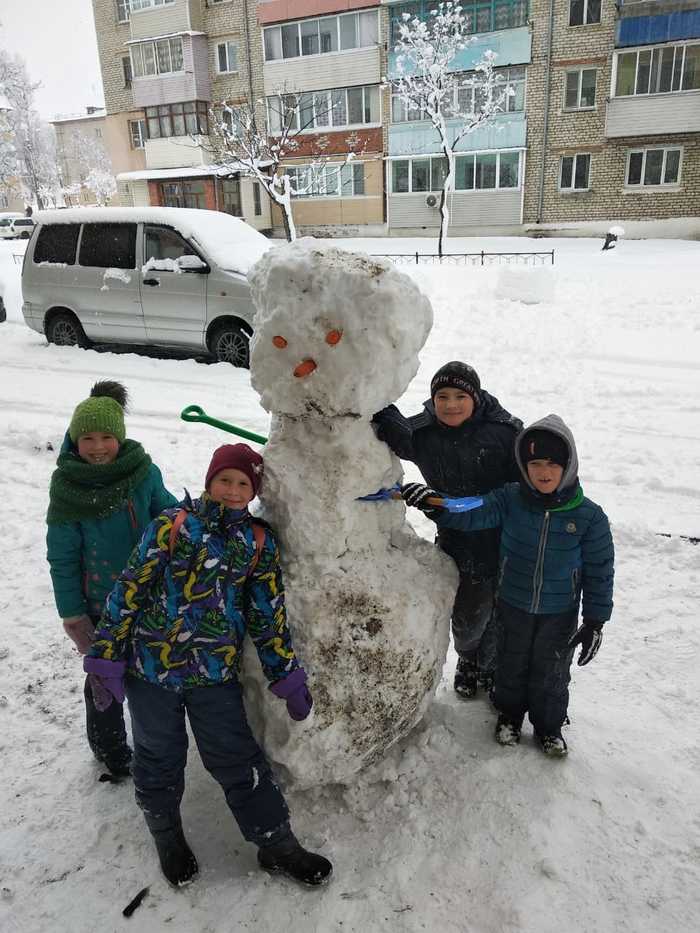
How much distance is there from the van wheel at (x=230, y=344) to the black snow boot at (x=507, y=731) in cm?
624

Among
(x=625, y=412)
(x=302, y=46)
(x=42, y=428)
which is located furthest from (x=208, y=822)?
(x=302, y=46)

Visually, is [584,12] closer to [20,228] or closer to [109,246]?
[109,246]

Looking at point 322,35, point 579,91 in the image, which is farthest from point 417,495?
point 322,35

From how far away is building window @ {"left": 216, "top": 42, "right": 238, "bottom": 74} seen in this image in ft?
88.9

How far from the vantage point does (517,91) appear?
23297 mm

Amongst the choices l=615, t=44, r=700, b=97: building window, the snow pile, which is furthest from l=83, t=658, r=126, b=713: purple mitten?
l=615, t=44, r=700, b=97: building window

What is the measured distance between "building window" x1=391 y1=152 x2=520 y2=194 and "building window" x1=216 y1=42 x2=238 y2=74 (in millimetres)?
8247

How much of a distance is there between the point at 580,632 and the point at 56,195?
52.9 meters

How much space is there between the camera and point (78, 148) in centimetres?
4784

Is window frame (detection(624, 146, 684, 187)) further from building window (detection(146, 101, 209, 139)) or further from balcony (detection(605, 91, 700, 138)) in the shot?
building window (detection(146, 101, 209, 139))

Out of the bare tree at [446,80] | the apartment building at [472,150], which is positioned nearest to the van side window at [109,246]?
the bare tree at [446,80]

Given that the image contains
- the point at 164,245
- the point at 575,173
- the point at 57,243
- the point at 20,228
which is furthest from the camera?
the point at 20,228

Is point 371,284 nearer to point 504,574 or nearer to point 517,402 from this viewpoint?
point 504,574

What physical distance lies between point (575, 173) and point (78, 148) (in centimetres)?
3842
